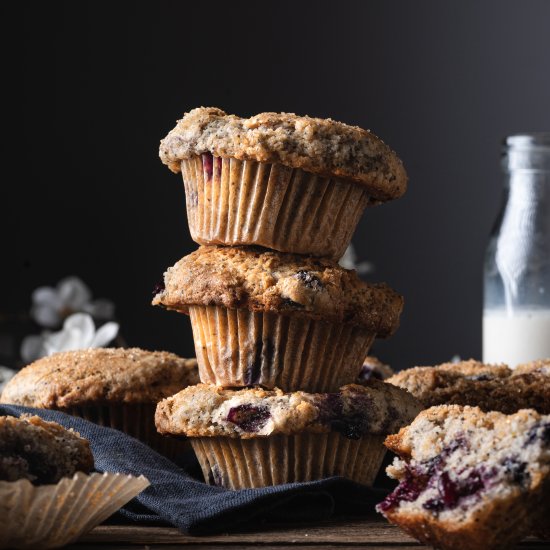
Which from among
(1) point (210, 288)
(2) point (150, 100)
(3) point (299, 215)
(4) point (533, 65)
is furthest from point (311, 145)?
(4) point (533, 65)

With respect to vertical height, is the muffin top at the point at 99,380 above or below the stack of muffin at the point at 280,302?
below

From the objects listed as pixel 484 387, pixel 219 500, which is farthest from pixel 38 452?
pixel 484 387

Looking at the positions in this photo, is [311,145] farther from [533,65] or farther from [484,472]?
[533,65]

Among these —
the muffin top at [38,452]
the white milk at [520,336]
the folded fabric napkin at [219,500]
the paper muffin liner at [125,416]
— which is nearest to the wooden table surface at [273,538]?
the folded fabric napkin at [219,500]

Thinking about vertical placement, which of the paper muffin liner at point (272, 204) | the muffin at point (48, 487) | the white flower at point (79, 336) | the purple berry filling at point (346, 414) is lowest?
the white flower at point (79, 336)

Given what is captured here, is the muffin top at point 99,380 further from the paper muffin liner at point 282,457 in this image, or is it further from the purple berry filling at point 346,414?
the purple berry filling at point 346,414

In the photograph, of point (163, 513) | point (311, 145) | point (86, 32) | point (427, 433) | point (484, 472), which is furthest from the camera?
point (86, 32)

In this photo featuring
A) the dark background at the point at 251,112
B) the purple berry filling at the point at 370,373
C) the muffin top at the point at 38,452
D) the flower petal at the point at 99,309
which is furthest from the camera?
the dark background at the point at 251,112

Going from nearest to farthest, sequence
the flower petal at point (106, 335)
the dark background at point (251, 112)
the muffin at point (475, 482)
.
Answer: the muffin at point (475, 482) < the flower petal at point (106, 335) < the dark background at point (251, 112)
